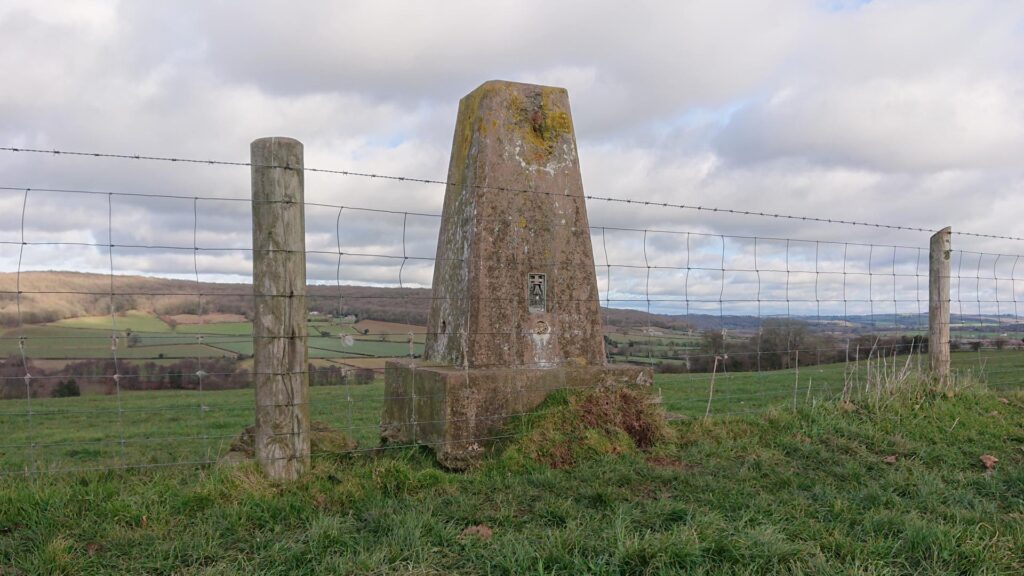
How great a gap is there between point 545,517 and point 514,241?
2643 mm

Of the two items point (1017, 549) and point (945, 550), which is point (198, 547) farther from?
point (1017, 549)

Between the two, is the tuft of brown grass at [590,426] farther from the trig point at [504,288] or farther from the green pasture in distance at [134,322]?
the green pasture in distance at [134,322]

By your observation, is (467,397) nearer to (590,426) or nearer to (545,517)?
(590,426)

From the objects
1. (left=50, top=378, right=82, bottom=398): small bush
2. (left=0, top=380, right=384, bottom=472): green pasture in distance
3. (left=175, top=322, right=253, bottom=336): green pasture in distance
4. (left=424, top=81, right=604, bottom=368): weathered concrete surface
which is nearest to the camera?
(left=424, top=81, right=604, bottom=368): weathered concrete surface

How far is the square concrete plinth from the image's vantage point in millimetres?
5453

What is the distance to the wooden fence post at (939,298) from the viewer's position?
796 cm

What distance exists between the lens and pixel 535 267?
6078 millimetres

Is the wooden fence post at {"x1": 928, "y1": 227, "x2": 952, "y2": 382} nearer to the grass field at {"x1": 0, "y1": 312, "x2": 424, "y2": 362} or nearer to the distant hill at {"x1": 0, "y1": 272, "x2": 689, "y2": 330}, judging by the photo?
the distant hill at {"x1": 0, "y1": 272, "x2": 689, "y2": 330}

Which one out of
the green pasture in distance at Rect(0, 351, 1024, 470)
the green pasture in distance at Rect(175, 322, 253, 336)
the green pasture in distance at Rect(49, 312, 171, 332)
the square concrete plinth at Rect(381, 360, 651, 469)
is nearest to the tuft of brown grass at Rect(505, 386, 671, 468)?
the square concrete plinth at Rect(381, 360, 651, 469)

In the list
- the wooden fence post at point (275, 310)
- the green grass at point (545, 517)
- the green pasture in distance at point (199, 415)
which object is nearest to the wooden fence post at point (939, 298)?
the green pasture in distance at point (199, 415)

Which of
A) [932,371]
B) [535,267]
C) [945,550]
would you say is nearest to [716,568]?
[945,550]

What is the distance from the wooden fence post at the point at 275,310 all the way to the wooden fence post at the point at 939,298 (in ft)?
23.2

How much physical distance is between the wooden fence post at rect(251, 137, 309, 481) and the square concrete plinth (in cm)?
123

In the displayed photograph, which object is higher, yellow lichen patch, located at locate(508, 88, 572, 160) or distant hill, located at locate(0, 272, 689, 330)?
yellow lichen patch, located at locate(508, 88, 572, 160)
